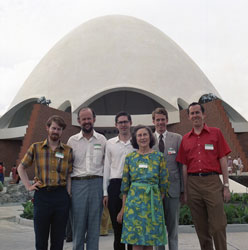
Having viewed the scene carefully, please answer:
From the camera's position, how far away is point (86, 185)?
3.61 metres

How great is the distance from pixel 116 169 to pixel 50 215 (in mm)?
902

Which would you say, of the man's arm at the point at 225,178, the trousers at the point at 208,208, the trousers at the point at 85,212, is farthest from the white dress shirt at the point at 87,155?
the man's arm at the point at 225,178

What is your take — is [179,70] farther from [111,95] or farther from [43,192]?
[43,192]

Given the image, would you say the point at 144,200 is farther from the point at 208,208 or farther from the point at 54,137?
the point at 54,137

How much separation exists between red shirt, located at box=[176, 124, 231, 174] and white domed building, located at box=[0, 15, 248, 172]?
17.0 m

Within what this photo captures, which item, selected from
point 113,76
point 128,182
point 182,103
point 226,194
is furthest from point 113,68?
point 128,182

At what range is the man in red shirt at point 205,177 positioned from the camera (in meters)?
3.64

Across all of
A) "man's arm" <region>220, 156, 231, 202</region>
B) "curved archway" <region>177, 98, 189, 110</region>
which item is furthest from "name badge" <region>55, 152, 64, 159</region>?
"curved archway" <region>177, 98, 189, 110</region>

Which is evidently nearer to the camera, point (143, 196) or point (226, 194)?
point (143, 196)

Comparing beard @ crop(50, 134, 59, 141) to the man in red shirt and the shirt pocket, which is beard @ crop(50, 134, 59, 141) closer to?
the shirt pocket

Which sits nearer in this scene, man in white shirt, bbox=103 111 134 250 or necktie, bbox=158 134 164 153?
man in white shirt, bbox=103 111 134 250

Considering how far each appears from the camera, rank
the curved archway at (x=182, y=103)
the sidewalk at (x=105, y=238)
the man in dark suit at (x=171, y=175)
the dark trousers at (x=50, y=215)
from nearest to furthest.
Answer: the dark trousers at (x=50, y=215), the man in dark suit at (x=171, y=175), the sidewalk at (x=105, y=238), the curved archway at (x=182, y=103)

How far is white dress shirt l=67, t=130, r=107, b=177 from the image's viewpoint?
366 cm

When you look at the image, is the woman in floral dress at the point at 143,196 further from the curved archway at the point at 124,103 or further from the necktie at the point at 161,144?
the curved archway at the point at 124,103
